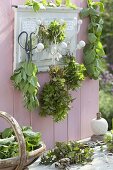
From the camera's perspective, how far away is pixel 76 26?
2891 mm

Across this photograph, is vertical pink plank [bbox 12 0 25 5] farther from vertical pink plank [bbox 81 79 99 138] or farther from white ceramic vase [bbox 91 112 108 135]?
white ceramic vase [bbox 91 112 108 135]

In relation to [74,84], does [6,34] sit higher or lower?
higher

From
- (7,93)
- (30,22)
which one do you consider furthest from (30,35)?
(7,93)

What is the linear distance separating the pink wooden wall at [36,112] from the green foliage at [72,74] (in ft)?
0.38

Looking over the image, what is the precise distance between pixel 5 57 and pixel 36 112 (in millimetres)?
376

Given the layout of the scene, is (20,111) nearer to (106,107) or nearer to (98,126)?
(98,126)

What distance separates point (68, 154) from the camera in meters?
2.56

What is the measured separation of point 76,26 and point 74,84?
339mm

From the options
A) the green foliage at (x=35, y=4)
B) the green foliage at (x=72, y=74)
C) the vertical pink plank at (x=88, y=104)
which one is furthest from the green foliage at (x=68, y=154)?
the green foliage at (x=35, y=4)

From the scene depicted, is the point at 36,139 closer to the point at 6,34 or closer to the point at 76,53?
the point at 6,34

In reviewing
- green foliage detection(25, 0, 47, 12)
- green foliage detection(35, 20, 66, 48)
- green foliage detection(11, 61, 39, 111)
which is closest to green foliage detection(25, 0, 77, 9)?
green foliage detection(25, 0, 47, 12)

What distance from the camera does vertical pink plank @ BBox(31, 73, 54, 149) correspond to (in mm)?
2743

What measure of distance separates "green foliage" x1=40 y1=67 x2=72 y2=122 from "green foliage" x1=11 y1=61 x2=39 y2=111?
0.12 metres

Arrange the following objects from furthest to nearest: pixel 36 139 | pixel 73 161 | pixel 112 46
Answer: pixel 112 46 < pixel 73 161 < pixel 36 139
